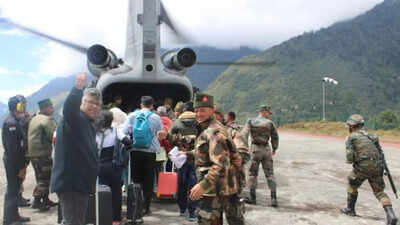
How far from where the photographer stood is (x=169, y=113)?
7301 millimetres

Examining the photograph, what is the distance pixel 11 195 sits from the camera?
15.5ft

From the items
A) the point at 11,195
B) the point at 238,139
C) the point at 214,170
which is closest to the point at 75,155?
the point at 214,170

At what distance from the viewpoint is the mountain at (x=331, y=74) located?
84.3 meters

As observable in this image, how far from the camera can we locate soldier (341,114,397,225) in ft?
16.8

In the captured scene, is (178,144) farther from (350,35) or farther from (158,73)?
(350,35)

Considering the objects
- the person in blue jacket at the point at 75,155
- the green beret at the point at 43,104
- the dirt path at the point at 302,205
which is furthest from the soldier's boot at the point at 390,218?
the green beret at the point at 43,104

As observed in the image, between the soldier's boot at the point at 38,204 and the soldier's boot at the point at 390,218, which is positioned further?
the soldier's boot at the point at 38,204

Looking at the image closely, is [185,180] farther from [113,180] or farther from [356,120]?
[356,120]

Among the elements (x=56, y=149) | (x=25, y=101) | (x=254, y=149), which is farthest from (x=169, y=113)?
(x=56, y=149)

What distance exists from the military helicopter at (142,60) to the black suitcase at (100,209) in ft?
12.7

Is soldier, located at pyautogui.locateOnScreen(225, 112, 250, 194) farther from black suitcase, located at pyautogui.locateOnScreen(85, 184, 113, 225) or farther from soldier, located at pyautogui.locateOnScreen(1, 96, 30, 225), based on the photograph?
soldier, located at pyautogui.locateOnScreen(1, 96, 30, 225)

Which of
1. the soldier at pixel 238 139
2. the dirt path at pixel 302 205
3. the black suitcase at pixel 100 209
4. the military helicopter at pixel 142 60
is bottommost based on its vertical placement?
the dirt path at pixel 302 205

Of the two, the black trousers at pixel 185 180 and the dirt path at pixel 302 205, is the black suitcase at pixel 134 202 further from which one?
the black trousers at pixel 185 180

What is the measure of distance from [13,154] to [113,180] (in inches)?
55.8
